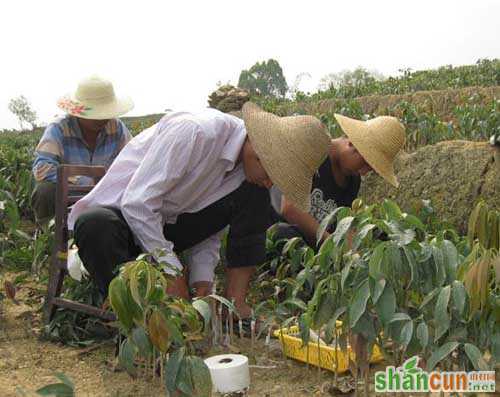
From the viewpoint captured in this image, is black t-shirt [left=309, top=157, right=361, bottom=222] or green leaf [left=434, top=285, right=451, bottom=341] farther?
black t-shirt [left=309, top=157, right=361, bottom=222]

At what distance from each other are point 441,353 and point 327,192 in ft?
4.83

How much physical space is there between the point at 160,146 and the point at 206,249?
0.57 meters

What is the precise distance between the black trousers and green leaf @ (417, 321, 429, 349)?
3.25ft

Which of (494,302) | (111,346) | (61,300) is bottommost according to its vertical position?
(111,346)

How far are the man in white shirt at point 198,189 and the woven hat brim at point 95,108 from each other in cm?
83

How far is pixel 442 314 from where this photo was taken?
1346 mm

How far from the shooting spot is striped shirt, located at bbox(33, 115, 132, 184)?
300 centimetres

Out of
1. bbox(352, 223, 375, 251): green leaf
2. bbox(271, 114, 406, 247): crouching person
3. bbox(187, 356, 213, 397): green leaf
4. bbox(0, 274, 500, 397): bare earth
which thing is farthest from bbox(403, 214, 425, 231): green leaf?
bbox(271, 114, 406, 247): crouching person

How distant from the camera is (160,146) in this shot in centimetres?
200

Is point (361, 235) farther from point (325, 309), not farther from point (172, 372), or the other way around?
point (172, 372)

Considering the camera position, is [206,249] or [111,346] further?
[206,249]

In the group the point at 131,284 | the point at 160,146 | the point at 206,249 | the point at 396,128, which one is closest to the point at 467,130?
the point at 396,128

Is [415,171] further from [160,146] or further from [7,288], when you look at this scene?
[7,288]

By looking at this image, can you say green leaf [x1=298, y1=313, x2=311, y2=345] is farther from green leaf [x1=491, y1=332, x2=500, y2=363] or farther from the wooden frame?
the wooden frame
